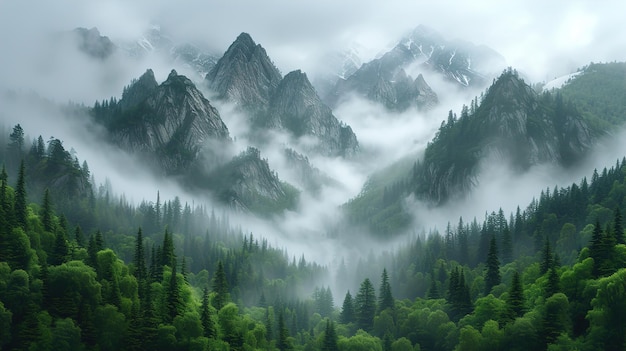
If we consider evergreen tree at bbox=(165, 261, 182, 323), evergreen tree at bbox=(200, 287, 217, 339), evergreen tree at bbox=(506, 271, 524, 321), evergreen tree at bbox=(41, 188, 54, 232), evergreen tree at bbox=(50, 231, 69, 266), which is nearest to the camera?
evergreen tree at bbox=(50, 231, 69, 266)

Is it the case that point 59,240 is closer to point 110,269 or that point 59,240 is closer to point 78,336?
point 110,269

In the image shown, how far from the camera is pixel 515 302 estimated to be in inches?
6462

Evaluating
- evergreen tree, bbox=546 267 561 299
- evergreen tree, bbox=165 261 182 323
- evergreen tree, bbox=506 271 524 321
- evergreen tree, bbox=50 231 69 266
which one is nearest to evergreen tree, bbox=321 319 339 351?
evergreen tree, bbox=165 261 182 323

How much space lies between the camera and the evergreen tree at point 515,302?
6383 inches

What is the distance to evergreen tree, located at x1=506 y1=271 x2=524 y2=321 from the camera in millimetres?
162125

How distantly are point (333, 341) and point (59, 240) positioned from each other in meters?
66.9

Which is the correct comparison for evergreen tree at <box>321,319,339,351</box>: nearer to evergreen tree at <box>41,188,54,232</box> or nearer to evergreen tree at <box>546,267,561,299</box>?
evergreen tree at <box>546,267,561,299</box>

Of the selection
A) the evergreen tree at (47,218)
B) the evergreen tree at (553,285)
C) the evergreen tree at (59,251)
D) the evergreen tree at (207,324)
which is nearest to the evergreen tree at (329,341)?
the evergreen tree at (207,324)

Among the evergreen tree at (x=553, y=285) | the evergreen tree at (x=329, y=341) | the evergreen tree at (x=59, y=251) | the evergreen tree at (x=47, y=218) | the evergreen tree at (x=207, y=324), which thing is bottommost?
the evergreen tree at (x=329, y=341)

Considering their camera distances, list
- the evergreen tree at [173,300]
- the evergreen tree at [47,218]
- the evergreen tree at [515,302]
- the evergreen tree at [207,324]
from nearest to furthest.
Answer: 1. the evergreen tree at [173,300]
2. the evergreen tree at [207,324]
3. the evergreen tree at [515,302]
4. the evergreen tree at [47,218]

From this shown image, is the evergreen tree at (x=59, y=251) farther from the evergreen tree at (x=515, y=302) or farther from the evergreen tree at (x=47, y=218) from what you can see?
the evergreen tree at (x=515, y=302)

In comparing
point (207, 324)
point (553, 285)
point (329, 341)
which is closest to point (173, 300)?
point (207, 324)

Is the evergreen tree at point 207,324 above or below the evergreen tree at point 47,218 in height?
below

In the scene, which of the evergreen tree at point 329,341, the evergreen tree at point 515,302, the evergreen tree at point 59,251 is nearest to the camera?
the evergreen tree at point 59,251
